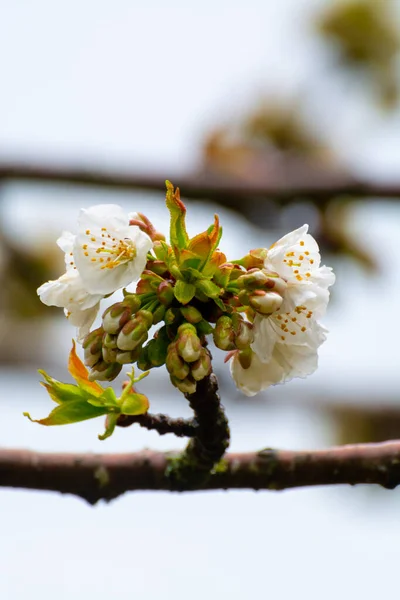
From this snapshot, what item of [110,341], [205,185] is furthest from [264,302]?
[205,185]

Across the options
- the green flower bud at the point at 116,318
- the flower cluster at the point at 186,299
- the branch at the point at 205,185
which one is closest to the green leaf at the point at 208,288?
the flower cluster at the point at 186,299

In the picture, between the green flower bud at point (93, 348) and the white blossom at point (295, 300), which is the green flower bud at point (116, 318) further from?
the white blossom at point (295, 300)

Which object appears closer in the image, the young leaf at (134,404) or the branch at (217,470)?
the young leaf at (134,404)

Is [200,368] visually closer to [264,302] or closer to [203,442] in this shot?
[264,302]

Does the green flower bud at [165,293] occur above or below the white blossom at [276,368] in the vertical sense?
above

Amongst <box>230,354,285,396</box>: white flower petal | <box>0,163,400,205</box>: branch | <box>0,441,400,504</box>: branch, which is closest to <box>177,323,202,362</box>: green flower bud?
<box>230,354,285,396</box>: white flower petal

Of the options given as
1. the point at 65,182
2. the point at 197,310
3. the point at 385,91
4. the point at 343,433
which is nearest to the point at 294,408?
the point at 343,433
